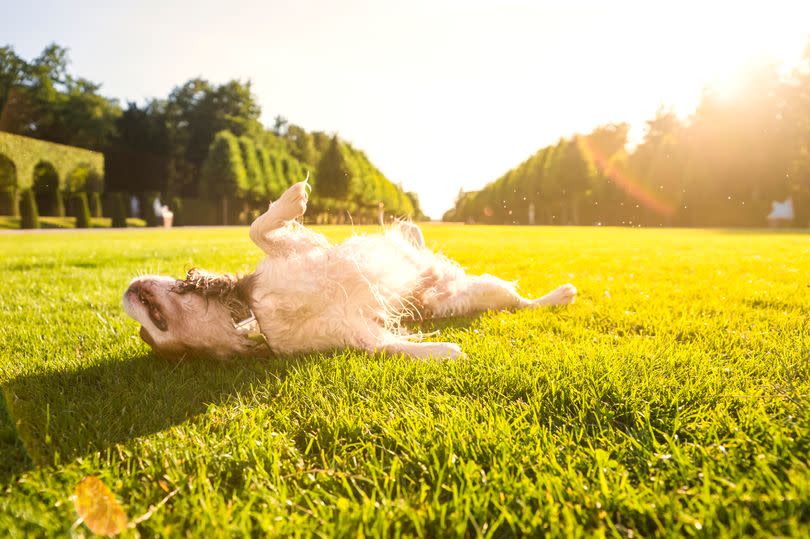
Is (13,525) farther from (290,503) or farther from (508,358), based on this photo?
(508,358)

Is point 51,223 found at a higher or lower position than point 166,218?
lower

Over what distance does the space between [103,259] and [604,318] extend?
9782 mm

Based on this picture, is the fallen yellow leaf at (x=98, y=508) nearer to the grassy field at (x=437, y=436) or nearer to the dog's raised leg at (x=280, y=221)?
the grassy field at (x=437, y=436)

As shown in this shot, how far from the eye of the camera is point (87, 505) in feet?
5.18

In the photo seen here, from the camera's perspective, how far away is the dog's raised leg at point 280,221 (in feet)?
10.3

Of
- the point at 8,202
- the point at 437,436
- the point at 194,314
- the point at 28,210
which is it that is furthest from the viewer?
the point at 8,202

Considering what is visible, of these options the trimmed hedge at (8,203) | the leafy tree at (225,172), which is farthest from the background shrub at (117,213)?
the leafy tree at (225,172)

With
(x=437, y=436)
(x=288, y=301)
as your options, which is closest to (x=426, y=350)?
(x=288, y=301)

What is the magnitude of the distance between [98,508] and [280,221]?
1.92 metres

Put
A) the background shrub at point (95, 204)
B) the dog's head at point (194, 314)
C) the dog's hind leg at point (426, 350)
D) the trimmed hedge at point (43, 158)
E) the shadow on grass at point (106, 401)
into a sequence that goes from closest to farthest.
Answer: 1. the shadow on grass at point (106, 401)
2. the dog's head at point (194, 314)
3. the dog's hind leg at point (426, 350)
4. the trimmed hedge at point (43, 158)
5. the background shrub at point (95, 204)

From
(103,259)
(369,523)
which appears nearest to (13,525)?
(369,523)

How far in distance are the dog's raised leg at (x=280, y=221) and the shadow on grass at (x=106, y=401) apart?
0.73 meters

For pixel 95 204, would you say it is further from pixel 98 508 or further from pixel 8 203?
pixel 98 508

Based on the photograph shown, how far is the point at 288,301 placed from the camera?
2.96 m
